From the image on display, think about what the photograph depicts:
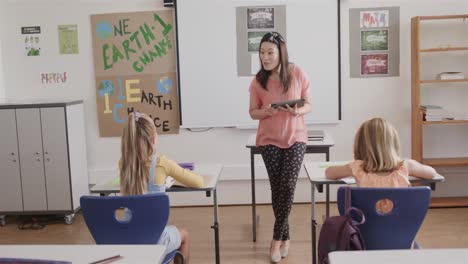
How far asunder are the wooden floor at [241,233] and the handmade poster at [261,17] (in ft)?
5.79

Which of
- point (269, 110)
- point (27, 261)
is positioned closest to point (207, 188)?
point (269, 110)

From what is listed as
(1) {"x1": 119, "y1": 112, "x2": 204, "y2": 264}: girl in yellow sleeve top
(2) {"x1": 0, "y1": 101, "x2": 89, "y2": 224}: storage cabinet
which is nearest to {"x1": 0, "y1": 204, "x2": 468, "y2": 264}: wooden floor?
(2) {"x1": 0, "y1": 101, "x2": 89, "y2": 224}: storage cabinet

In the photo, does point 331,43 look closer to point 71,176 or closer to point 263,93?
point 263,93

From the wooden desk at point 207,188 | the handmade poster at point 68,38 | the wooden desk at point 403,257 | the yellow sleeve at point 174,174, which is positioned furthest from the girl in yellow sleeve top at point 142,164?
the handmade poster at point 68,38

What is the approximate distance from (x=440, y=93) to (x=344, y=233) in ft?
10.7

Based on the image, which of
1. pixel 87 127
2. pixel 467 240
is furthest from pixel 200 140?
pixel 467 240

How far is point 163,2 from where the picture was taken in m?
4.77

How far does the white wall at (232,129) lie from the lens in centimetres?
477

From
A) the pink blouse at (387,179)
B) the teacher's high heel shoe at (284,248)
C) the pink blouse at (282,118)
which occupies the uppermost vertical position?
the pink blouse at (282,118)

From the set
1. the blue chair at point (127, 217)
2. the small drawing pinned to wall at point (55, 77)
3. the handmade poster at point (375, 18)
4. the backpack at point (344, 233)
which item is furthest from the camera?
the small drawing pinned to wall at point (55, 77)

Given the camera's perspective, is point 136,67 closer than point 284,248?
No

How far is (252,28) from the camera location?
4.77m

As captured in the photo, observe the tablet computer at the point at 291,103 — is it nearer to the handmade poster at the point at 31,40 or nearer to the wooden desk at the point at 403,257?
the wooden desk at the point at 403,257

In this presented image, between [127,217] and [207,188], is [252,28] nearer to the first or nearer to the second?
[207,188]
